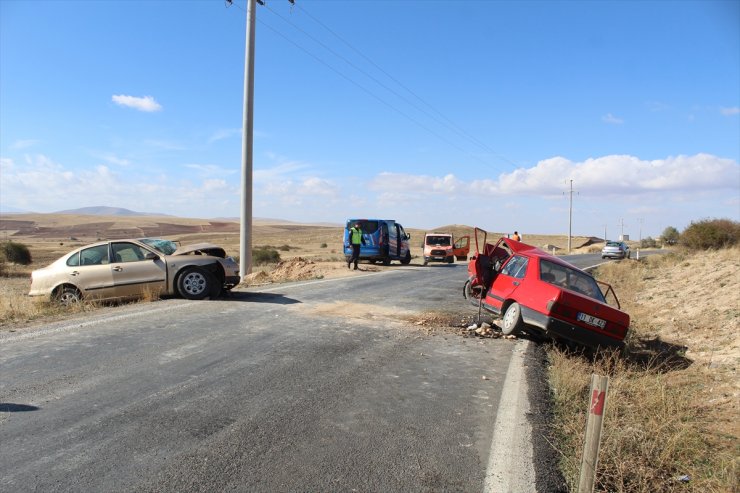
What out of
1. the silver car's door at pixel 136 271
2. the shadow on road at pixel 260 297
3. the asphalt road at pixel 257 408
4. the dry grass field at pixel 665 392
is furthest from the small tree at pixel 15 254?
the asphalt road at pixel 257 408

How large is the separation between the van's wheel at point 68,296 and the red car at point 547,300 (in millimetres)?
7892

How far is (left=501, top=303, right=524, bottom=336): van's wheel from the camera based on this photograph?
8594mm

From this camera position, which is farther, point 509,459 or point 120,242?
point 120,242

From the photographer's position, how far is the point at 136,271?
34.9 ft

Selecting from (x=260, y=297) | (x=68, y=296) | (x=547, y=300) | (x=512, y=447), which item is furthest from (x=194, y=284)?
(x=512, y=447)

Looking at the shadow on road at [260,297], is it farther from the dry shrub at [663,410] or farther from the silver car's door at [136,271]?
the dry shrub at [663,410]

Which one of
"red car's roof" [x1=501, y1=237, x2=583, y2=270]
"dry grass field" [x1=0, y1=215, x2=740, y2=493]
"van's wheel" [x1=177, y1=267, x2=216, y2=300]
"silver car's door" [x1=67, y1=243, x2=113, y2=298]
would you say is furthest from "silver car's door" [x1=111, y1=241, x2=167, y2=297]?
"red car's roof" [x1=501, y1=237, x2=583, y2=270]

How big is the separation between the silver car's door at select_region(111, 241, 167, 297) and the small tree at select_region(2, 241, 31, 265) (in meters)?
38.3

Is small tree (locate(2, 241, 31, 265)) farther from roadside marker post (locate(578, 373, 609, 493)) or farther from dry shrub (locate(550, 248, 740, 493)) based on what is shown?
roadside marker post (locate(578, 373, 609, 493))

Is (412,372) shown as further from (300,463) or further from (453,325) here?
(453,325)

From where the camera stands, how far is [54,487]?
129 inches

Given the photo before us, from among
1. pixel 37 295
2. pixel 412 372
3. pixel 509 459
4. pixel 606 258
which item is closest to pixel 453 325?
pixel 412 372

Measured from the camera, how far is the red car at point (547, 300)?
8.00 m

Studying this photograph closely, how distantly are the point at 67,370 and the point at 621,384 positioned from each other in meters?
6.44
